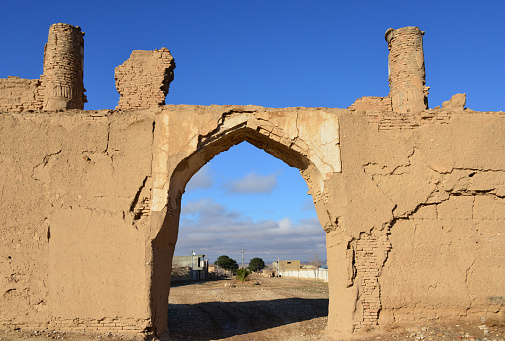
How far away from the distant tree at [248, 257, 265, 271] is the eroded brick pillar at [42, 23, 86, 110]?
42.8 metres

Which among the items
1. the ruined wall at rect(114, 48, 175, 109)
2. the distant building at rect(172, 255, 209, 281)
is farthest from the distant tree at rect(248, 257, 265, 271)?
the ruined wall at rect(114, 48, 175, 109)

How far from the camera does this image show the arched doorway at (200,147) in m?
7.36

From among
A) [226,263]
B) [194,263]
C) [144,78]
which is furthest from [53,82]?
[226,263]

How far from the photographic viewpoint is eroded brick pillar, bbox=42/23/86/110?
815 cm

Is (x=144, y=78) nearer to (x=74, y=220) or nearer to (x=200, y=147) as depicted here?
(x=200, y=147)

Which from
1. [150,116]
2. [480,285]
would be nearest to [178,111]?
[150,116]

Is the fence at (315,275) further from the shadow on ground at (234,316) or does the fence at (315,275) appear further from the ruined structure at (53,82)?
the ruined structure at (53,82)

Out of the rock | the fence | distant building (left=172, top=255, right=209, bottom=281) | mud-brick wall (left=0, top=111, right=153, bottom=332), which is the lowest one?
the fence

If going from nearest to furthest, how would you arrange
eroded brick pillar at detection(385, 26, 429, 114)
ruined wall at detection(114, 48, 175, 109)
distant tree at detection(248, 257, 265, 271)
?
ruined wall at detection(114, 48, 175, 109), eroded brick pillar at detection(385, 26, 429, 114), distant tree at detection(248, 257, 265, 271)

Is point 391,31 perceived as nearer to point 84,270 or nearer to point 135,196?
point 135,196

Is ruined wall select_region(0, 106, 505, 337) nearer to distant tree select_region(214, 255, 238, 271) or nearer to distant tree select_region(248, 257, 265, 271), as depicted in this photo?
distant tree select_region(214, 255, 238, 271)

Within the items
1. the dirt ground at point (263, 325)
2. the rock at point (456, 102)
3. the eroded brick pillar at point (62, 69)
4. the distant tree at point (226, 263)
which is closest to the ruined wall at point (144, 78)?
the eroded brick pillar at point (62, 69)

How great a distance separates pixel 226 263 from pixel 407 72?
35961 millimetres

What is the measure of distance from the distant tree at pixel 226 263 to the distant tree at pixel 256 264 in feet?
22.0
